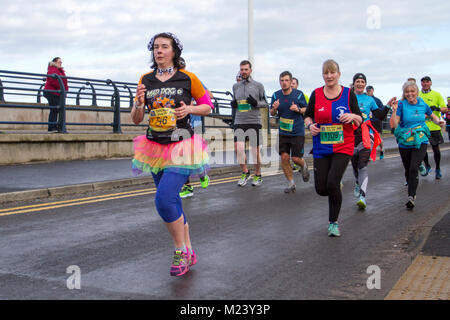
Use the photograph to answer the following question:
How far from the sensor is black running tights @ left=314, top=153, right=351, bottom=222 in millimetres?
6949

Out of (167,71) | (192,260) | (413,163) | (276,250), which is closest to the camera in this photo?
(167,71)

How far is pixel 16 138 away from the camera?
13883 mm

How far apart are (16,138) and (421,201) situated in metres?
9.10

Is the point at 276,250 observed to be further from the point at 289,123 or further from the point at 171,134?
the point at 289,123

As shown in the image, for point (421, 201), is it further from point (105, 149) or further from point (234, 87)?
point (105, 149)

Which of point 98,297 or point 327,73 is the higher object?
point 327,73

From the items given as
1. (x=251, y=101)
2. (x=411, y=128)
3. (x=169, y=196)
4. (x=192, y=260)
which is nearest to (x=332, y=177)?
(x=192, y=260)

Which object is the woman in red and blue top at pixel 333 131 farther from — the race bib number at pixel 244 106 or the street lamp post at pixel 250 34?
the street lamp post at pixel 250 34

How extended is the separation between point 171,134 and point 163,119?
15 centimetres

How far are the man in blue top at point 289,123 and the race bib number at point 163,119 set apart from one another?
5.91 m

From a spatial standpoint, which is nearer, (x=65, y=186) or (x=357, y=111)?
(x=357, y=111)

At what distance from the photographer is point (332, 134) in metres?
6.97
